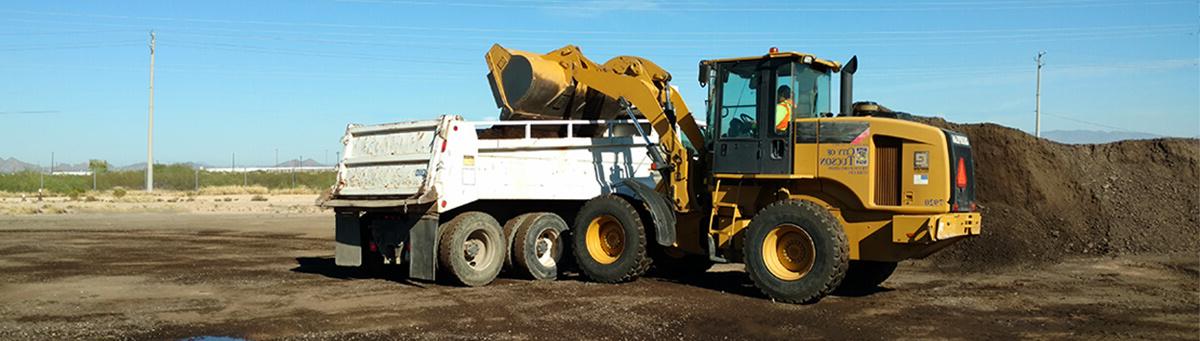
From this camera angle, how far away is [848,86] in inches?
475

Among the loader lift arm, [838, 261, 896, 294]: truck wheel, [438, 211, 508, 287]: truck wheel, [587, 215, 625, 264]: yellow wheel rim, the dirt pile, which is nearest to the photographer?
[838, 261, 896, 294]: truck wheel

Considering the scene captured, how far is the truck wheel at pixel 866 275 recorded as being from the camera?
11891 millimetres

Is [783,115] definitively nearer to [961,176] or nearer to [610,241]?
[961,176]

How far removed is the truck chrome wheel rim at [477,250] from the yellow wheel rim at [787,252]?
139 inches

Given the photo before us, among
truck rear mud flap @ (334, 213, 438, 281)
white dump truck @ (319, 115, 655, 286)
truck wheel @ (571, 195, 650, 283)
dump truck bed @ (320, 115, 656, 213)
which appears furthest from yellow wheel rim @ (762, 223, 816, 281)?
truck rear mud flap @ (334, 213, 438, 281)

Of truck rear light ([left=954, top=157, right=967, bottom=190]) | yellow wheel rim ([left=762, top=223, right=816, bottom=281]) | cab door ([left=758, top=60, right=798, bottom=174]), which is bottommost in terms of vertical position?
yellow wheel rim ([left=762, top=223, right=816, bottom=281])

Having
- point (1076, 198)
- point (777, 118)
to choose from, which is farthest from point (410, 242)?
point (1076, 198)

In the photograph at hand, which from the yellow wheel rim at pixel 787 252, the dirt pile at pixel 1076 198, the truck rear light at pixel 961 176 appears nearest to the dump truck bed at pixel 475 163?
the yellow wheel rim at pixel 787 252

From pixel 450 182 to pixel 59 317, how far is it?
A: 13.9 ft

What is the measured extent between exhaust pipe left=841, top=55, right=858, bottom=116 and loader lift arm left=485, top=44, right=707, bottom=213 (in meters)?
1.68

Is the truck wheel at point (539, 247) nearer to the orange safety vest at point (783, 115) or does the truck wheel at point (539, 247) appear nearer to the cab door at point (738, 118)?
the cab door at point (738, 118)

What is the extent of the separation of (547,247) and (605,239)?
3.04ft

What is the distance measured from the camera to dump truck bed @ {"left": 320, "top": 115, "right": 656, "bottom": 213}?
12.2m

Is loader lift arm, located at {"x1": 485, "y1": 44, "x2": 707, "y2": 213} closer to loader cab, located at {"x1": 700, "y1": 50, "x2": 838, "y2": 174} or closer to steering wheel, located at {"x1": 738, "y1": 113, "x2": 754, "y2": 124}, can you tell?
loader cab, located at {"x1": 700, "y1": 50, "x2": 838, "y2": 174}
